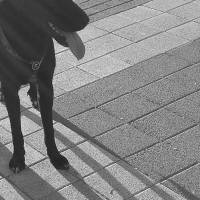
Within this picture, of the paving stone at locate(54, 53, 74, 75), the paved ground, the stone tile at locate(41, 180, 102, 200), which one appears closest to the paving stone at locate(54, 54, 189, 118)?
the paved ground

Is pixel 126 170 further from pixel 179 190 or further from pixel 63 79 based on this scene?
pixel 63 79

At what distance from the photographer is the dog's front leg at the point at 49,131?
4.49m

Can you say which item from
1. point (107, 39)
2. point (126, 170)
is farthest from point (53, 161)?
point (107, 39)

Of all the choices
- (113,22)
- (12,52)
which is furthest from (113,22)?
(12,52)

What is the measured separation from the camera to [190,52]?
639 cm

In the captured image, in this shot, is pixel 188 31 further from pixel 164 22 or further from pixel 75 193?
pixel 75 193

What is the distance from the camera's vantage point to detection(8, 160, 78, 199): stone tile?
14.2 ft

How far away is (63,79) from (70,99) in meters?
0.47

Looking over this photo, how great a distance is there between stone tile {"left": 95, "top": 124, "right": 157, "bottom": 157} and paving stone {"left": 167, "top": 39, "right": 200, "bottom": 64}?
5.19ft

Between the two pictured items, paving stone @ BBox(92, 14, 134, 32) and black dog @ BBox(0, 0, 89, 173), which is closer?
black dog @ BBox(0, 0, 89, 173)

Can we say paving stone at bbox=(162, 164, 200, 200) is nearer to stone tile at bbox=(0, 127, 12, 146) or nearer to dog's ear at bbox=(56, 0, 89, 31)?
dog's ear at bbox=(56, 0, 89, 31)

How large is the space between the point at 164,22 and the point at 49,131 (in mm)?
3158

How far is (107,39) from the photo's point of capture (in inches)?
268

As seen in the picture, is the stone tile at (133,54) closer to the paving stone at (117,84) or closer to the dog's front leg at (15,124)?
the paving stone at (117,84)
